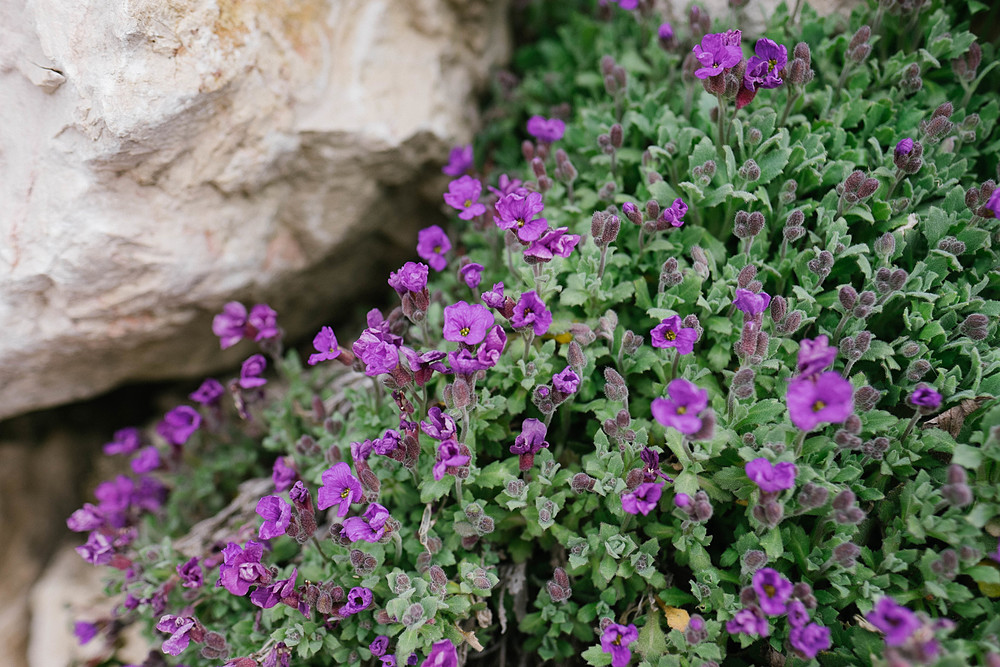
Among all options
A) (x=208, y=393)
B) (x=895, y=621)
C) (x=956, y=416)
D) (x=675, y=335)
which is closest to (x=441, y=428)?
(x=675, y=335)

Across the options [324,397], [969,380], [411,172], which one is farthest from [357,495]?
[969,380]

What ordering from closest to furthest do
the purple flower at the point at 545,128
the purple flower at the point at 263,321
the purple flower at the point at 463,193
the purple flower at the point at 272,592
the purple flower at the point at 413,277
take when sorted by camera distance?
the purple flower at the point at 272,592 < the purple flower at the point at 413,277 < the purple flower at the point at 463,193 < the purple flower at the point at 263,321 < the purple flower at the point at 545,128

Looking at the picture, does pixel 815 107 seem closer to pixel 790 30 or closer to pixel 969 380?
pixel 790 30

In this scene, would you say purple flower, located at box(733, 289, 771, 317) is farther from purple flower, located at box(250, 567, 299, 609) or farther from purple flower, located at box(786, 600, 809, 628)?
purple flower, located at box(250, 567, 299, 609)

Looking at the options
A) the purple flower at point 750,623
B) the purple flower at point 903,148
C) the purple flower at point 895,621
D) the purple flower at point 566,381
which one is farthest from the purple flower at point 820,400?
the purple flower at point 903,148

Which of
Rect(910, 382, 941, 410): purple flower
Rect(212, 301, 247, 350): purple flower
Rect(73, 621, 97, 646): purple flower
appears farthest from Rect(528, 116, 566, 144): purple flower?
Rect(73, 621, 97, 646): purple flower

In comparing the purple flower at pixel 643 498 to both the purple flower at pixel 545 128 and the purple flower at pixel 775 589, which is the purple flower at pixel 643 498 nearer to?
the purple flower at pixel 775 589
